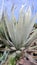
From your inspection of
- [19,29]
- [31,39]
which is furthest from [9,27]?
[31,39]

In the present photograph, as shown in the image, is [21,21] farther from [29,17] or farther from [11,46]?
[11,46]

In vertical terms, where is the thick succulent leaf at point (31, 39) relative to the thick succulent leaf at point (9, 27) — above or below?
below

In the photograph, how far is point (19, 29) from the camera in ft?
9.30

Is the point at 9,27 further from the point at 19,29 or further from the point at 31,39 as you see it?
the point at 31,39

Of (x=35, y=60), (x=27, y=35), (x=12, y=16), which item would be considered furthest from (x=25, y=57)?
(x=12, y=16)

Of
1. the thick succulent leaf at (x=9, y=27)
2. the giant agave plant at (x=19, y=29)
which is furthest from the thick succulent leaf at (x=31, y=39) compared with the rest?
the thick succulent leaf at (x=9, y=27)

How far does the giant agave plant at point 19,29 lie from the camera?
2.84 metres

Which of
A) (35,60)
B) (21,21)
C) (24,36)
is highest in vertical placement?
(21,21)

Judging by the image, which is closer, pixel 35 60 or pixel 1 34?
pixel 35 60

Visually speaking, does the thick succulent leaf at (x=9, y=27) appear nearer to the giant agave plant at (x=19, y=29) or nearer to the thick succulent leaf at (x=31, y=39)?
the giant agave plant at (x=19, y=29)

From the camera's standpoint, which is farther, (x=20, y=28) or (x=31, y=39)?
(x=31, y=39)

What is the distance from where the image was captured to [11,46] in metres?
2.92

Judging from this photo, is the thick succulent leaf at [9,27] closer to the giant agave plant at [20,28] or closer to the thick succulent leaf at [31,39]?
the giant agave plant at [20,28]

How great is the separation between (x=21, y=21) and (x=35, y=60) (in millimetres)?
481
